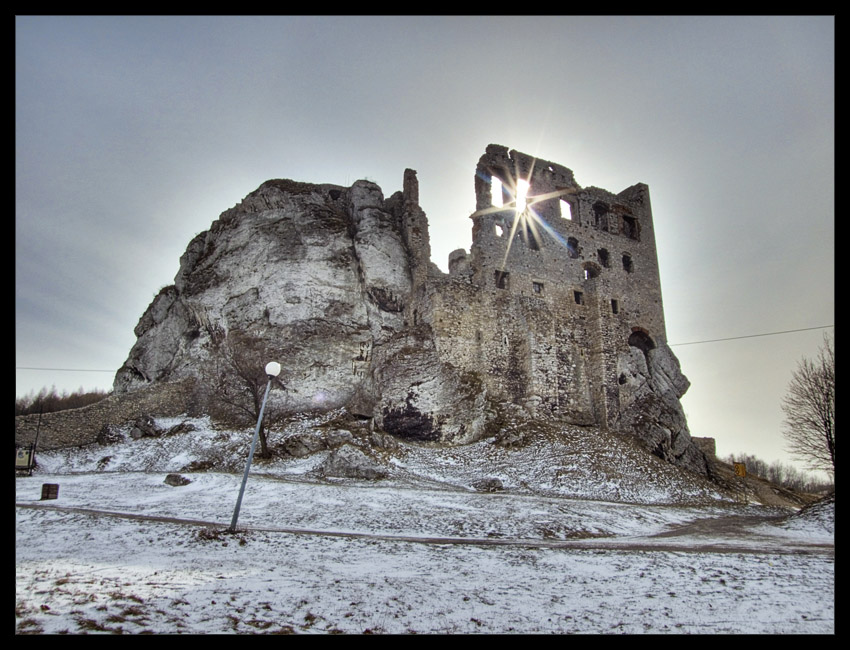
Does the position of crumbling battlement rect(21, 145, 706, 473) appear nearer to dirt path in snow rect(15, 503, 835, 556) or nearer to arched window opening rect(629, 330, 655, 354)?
arched window opening rect(629, 330, 655, 354)

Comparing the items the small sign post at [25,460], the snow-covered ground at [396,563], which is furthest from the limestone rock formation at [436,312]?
the snow-covered ground at [396,563]

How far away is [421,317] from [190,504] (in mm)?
15701

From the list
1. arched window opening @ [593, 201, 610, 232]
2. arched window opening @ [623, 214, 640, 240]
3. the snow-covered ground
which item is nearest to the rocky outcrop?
arched window opening @ [623, 214, 640, 240]

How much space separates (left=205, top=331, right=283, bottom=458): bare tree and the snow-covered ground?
7269 mm

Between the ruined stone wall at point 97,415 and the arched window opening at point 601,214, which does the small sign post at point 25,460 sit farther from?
the arched window opening at point 601,214

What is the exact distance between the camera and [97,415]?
25.3m

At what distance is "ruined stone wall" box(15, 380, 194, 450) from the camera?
23500 millimetres

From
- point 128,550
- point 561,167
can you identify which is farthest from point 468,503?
point 561,167

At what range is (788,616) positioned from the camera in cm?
598

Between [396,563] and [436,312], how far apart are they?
61.5 ft
